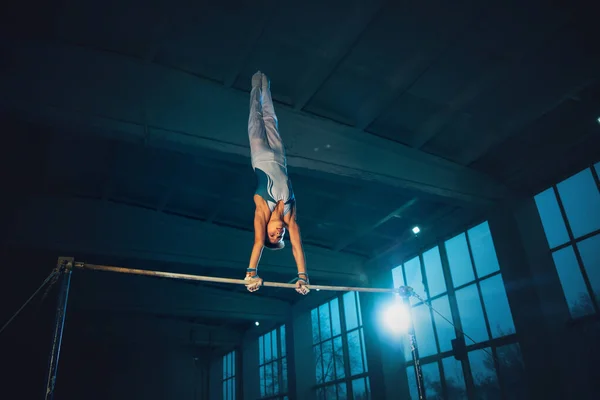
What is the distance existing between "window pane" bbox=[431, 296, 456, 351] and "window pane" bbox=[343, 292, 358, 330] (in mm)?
2734

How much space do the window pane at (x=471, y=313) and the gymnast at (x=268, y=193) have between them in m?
4.24

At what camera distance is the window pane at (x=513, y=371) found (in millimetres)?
6590

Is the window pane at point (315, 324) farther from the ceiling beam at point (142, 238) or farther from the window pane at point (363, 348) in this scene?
the ceiling beam at point (142, 238)

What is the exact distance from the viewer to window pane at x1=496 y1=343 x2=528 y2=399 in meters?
6.59

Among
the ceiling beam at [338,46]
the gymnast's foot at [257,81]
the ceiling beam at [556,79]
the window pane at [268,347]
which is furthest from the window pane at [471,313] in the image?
the window pane at [268,347]

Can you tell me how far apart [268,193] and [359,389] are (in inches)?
287

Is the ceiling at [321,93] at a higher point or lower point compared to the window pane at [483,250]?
higher

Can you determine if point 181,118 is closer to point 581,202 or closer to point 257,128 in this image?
point 257,128

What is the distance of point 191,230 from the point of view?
366 inches

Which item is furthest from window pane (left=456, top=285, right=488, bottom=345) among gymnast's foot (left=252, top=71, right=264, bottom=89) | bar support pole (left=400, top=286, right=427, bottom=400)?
gymnast's foot (left=252, top=71, right=264, bottom=89)

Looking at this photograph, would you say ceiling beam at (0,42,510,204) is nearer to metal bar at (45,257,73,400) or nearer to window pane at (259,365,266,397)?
metal bar at (45,257,73,400)

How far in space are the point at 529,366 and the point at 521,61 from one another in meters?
4.29

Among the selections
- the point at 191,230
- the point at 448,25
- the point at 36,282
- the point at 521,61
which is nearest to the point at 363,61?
the point at 448,25

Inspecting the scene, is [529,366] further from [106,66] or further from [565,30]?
[106,66]
